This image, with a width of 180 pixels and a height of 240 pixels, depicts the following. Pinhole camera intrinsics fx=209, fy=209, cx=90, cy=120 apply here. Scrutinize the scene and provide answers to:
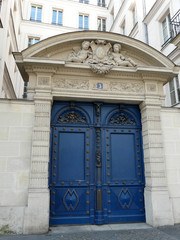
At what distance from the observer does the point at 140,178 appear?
4.97 metres

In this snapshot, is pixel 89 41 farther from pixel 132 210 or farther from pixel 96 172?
pixel 132 210

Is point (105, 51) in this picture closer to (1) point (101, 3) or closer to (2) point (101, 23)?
(2) point (101, 23)

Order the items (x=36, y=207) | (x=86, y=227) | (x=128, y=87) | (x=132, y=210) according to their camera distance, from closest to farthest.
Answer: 1. (x=36, y=207)
2. (x=86, y=227)
3. (x=132, y=210)
4. (x=128, y=87)

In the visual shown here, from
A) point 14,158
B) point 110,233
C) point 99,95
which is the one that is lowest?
point 110,233

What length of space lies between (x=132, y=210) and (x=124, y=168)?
3.10 ft

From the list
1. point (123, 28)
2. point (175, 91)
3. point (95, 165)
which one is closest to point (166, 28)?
point (175, 91)

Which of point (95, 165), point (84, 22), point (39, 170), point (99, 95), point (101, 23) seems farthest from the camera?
point (101, 23)

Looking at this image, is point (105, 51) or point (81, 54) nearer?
point (81, 54)

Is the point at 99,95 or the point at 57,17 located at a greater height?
the point at 57,17

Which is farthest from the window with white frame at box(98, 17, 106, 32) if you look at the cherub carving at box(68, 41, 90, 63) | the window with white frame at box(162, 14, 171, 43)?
the cherub carving at box(68, 41, 90, 63)

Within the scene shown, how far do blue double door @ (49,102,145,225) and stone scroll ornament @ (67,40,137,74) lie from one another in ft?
3.11

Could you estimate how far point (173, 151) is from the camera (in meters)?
4.99

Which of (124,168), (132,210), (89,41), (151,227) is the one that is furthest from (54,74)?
(151,227)

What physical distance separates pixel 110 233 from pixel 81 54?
12.9 feet
